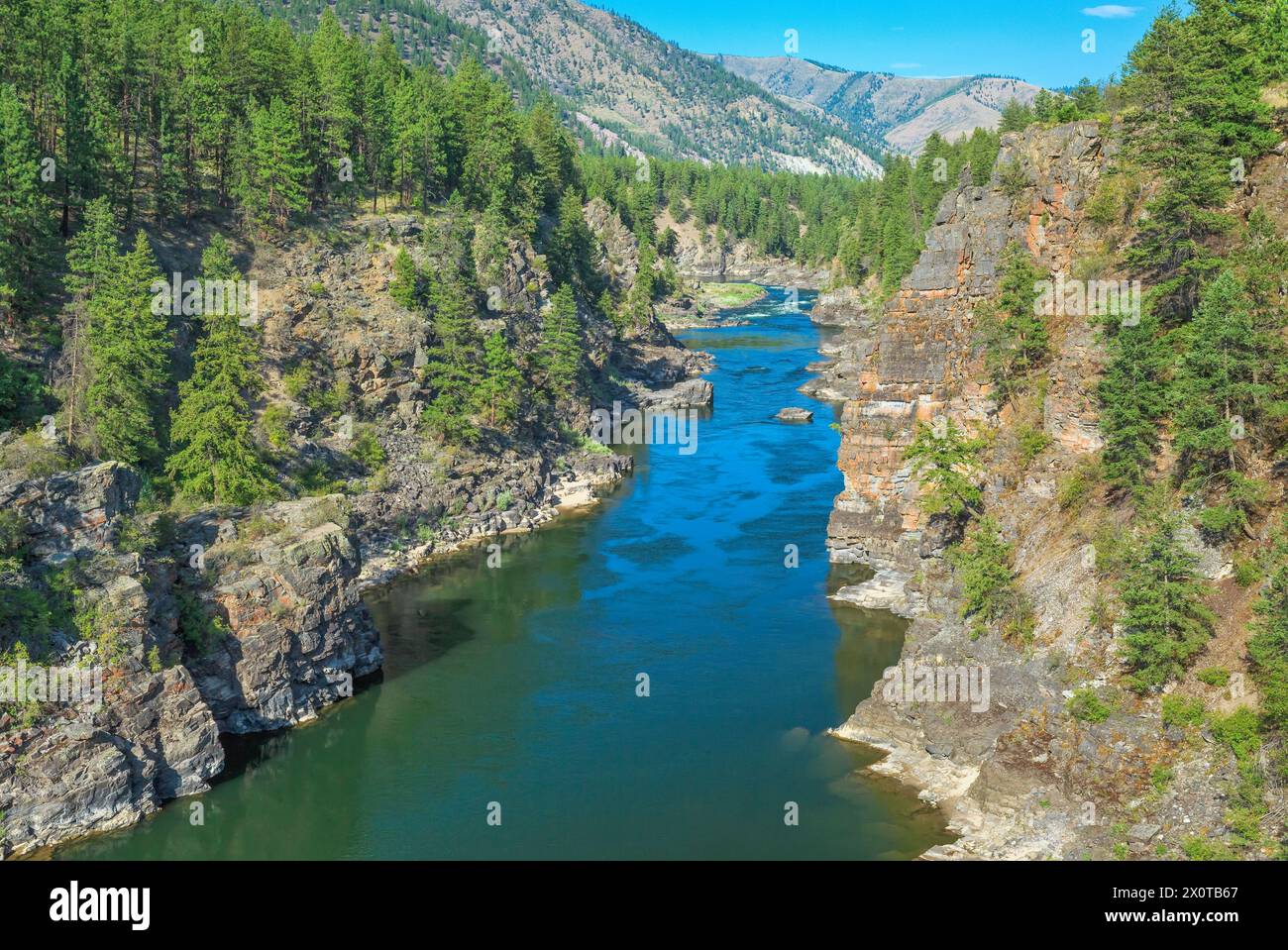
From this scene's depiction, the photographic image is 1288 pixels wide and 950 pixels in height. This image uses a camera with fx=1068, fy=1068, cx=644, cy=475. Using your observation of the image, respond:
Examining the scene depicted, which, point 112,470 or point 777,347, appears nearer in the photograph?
point 112,470

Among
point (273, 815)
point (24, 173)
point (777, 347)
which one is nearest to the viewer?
point (273, 815)

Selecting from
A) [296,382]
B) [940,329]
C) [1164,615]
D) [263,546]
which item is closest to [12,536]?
[263,546]

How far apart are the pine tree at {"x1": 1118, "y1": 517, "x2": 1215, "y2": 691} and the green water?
394 inches

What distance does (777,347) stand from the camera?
149 metres

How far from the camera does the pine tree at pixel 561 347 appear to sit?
92.9 meters

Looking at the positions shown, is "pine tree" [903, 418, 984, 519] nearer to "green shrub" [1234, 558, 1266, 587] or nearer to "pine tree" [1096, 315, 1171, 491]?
"pine tree" [1096, 315, 1171, 491]

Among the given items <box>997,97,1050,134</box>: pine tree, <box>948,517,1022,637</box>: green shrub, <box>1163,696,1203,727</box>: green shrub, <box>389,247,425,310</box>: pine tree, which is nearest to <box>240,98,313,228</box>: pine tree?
<box>389,247,425,310</box>: pine tree

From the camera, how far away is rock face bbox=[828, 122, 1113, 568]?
5809 centimetres

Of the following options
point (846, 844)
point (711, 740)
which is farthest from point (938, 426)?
point (846, 844)

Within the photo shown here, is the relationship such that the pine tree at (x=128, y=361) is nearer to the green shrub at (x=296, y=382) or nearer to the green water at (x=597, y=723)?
the green shrub at (x=296, y=382)

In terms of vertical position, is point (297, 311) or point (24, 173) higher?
point (24, 173)
